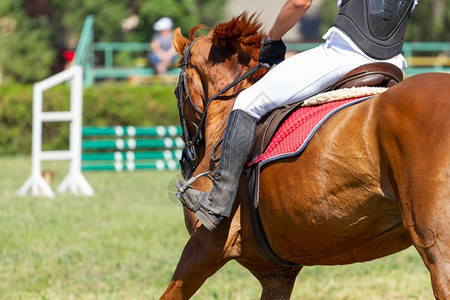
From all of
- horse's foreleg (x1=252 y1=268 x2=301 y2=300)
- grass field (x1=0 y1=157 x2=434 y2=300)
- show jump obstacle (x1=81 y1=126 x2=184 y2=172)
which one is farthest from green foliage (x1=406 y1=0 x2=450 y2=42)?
horse's foreleg (x1=252 y1=268 x2=301 y2=300)

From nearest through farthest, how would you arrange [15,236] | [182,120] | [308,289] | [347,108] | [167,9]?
[347,108] < [182,120] < [308,289] < [15,236] < [167,9]

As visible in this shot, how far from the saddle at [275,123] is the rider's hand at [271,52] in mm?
383

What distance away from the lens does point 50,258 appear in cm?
741

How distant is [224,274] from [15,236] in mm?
2760

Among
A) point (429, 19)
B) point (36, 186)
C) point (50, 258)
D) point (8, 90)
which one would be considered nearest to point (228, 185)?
point (50, 258)

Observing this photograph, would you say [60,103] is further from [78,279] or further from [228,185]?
[228,185]

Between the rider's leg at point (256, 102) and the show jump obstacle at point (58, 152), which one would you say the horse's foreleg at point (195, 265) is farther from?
the show jump obstacle at point (58, 152)

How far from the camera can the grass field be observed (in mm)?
6188

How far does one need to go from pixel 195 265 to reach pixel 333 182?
1.09 meters

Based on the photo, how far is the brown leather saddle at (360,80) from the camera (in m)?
3.75

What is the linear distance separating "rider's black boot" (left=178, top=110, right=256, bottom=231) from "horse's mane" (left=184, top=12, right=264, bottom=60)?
0.64 metres

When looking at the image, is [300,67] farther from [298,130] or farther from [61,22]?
[61,22]

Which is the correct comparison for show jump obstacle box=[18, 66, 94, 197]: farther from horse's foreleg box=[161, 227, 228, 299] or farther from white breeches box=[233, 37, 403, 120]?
white breeches box=[233, 37, 403, 120]

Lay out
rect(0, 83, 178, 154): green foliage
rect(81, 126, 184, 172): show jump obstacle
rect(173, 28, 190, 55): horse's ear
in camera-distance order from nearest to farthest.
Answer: rect(173, 28, 190, 55): horse's ear, rect(81, 126, 184, 172): show jump obstacle, rect(0, 83, 178, 154): green foliage
